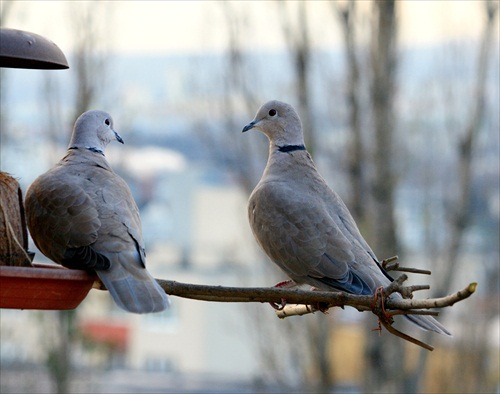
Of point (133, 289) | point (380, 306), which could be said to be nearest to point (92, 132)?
point (133, 289)

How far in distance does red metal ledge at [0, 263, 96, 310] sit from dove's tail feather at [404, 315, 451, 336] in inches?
48.6

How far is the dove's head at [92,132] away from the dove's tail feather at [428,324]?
4.20 ft

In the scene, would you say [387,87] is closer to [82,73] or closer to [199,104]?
[199,104]

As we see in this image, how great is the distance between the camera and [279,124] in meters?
4.51

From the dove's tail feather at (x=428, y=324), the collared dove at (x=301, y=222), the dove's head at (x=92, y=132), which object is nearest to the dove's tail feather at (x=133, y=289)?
the dove's head at (x=92, y=132)

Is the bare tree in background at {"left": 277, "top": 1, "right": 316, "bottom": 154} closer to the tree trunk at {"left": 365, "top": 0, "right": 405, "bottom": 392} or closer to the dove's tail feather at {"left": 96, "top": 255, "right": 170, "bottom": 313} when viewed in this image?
the tree trunk at {"left": 365, "top": 0, "right": 405, "bottom": 392}

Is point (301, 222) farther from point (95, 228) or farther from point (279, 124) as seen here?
point (95, 228)

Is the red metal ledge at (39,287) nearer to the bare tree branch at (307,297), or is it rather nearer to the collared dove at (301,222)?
the bare tree branch at (307,297)

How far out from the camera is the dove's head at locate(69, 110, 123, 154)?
12.1ft

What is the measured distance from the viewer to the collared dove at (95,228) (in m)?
2.99

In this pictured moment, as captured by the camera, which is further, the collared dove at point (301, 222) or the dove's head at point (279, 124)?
the dove's head at point (279, 124)

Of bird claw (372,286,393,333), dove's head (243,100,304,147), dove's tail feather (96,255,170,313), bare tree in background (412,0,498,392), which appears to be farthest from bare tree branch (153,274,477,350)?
bare tree in background (412,0,498,392)

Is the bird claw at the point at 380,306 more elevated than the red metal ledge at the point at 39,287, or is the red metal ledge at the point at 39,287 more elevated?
the red metal ledge at the point at 39,287

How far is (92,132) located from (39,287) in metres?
1.07
